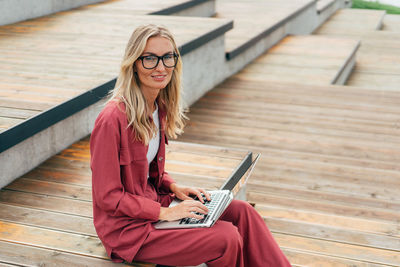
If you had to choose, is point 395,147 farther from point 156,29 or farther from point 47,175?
point 156,29

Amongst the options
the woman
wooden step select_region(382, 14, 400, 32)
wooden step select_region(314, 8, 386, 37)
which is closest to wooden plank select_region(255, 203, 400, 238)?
the woman

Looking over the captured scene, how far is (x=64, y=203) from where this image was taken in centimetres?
281

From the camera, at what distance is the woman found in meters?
1.98

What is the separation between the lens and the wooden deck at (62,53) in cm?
353

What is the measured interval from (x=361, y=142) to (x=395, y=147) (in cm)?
27

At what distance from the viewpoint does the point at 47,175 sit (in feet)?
10.4

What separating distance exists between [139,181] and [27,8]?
4.67 metres

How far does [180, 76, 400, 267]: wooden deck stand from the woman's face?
1200 mm

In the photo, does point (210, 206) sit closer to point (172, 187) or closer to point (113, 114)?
point (172, 187)

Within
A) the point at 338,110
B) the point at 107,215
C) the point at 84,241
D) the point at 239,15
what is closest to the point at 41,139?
the point at 84,241

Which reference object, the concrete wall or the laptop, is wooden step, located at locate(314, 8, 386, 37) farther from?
the laptop

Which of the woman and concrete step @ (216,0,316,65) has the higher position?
the woman

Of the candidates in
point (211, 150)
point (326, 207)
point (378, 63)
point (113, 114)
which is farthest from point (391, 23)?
point (113, 114)

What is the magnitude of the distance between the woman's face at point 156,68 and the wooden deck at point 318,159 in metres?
1.20
